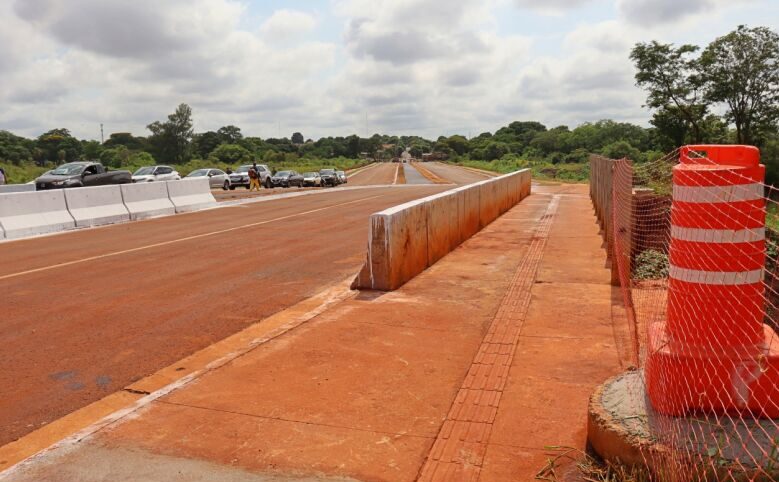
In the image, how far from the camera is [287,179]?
45.6 meters

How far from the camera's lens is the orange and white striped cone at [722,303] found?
10.9 feet

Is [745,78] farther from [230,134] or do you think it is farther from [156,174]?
[230,134]

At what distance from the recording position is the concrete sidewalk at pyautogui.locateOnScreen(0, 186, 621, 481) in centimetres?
359

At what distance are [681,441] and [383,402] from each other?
201 cm

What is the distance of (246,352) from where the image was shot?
5.54 meters

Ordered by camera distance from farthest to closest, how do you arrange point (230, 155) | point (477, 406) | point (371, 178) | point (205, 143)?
point (205, 143) → point (230, 155) → point (371, 178) → point (477, 406)

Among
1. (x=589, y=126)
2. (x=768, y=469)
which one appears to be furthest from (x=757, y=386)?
(x=589, y=126)

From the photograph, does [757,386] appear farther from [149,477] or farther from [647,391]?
[149,477]

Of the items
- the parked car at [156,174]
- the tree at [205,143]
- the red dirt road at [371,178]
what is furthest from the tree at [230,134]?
the parked car at [156,174]

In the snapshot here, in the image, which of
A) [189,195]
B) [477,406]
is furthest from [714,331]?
[189,195]

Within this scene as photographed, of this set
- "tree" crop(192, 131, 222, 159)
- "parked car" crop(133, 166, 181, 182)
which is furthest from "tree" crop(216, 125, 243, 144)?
"parked car" crop(133, 166, 181, 182)

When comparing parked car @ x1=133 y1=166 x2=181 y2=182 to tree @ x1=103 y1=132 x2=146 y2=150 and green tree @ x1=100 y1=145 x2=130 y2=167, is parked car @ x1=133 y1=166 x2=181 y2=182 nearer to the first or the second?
green tree @ x1=100 y1=145 x2=130 y2=167

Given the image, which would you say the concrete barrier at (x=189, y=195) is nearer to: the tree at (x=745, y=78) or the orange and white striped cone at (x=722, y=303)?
the orange and white striped cone at (x=722, y=303)

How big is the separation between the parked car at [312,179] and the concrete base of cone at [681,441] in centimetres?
4345
